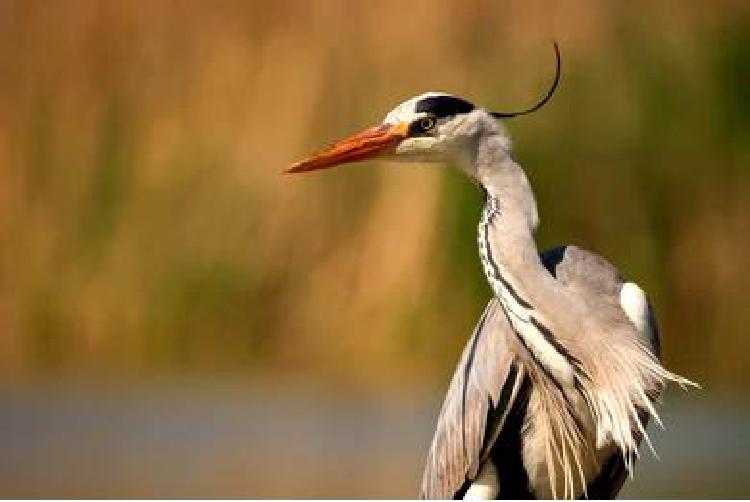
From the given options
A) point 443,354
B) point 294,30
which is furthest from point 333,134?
point 443,354

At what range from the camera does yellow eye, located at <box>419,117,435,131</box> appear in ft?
7.69

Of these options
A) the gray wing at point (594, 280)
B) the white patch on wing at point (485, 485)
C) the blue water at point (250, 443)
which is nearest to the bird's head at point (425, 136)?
the gray wing at point (594, 280)

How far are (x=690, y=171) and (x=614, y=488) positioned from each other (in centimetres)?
194

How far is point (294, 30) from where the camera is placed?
14.2 feet

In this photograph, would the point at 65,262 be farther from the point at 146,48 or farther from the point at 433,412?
the point at 433,412

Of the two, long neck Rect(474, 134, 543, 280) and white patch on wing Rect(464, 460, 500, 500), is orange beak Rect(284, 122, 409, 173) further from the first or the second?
white patch on wing Rect(464, 460, 500, 500)

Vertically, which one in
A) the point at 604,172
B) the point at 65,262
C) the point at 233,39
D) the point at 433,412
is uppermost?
the point at 233,39

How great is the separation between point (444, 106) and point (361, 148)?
124mm

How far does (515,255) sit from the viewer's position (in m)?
2.30

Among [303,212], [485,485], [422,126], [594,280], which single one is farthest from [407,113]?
[303,212]

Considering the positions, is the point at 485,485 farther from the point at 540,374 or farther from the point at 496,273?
the point at 496,273

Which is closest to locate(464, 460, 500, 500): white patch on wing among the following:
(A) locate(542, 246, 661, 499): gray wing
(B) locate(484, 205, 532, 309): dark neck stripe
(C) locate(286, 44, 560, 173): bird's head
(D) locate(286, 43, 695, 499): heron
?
(D) locate(286, 43, 695, 499): heron

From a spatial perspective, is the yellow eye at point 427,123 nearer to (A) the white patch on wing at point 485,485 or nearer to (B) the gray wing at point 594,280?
(B) the gray wing at point 594,280

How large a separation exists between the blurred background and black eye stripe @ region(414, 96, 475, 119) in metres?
1.84
